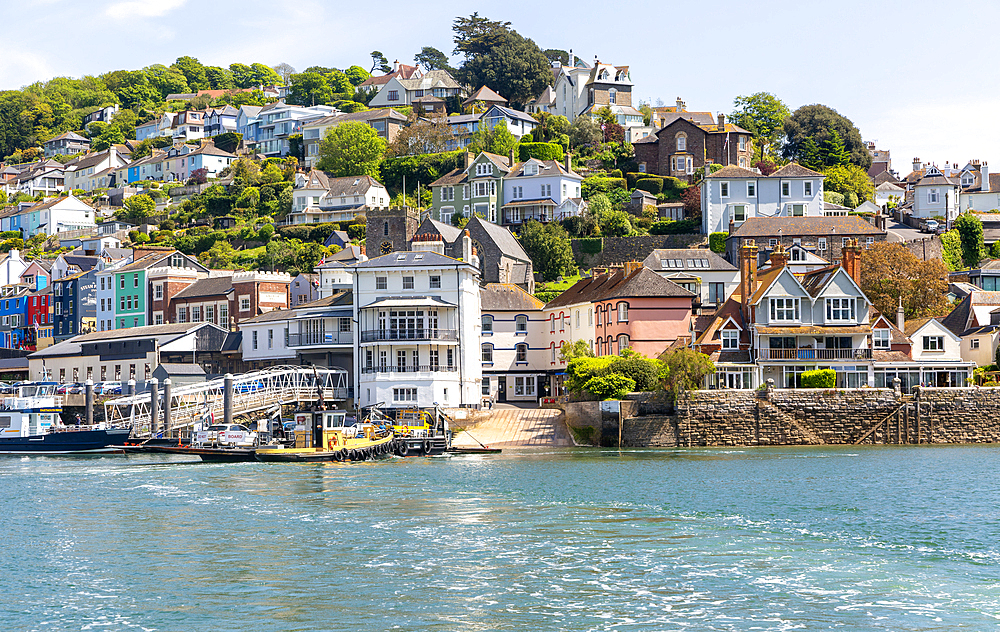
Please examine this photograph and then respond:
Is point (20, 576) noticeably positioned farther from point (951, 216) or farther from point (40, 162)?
point (40, 162)

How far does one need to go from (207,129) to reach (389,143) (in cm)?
5807

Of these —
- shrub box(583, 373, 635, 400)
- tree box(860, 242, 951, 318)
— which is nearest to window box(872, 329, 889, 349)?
tree box(860, 242, 951, 318)

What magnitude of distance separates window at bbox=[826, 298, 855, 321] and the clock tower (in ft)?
147

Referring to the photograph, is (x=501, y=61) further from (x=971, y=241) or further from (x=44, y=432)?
(x=44, y=432)

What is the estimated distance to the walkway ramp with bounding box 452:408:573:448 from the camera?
62.9 metres

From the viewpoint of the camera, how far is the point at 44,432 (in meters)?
68.8

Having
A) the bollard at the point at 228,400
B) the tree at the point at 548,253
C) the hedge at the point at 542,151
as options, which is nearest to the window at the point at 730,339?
the bollard at the point at 228,400

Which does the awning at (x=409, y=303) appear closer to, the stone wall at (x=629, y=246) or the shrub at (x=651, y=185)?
the stone wall at (x=629, y=246)

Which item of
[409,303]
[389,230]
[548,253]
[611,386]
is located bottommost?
[611,386]

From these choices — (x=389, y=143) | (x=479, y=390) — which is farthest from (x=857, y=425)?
(x=389, y=143)

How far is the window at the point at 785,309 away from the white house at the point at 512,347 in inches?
765

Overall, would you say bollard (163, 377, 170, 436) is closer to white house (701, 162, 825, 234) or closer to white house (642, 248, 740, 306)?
white house (642, 248, 740, 306)

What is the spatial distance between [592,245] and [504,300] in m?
24.9

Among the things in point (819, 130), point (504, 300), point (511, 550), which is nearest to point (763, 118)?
point (819, 130)
